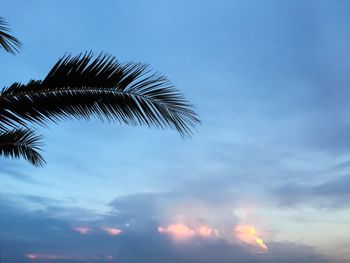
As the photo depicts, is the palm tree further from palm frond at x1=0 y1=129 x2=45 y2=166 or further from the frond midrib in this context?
palm frond at x1=0 y1=129 x2=45 y2=166

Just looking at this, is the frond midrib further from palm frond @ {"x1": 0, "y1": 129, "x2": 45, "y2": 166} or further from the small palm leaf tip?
palm frond @ {"x1": 0, "y1": 129, "x2": 45, "y2": 166}

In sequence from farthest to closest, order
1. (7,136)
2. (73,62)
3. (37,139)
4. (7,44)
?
(37,139) → (7,136) → (7,44) → (73,62)

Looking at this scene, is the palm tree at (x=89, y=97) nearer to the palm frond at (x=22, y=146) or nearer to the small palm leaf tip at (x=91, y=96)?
the small palm leaf tip at (x=91, y=96)

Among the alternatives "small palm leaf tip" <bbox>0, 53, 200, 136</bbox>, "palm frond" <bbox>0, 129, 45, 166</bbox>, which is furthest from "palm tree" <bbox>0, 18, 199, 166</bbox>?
"palm frond" <bbox>0, 129, 45, 166</bbox>

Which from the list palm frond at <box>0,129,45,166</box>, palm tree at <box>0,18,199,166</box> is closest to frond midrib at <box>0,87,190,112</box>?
palm tree at <box>0,18,199,166</box>

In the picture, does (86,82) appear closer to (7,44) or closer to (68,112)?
(68,112)

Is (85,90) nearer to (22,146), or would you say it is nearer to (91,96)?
(91,96)

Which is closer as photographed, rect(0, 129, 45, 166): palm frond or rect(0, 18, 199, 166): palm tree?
rect(0, 18, 199, 166): palm tree

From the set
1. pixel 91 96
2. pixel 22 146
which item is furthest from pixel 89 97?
pixel 22 146

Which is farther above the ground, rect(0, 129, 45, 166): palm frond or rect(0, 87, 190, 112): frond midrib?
rect(0, 129, 45, 166): palm frond

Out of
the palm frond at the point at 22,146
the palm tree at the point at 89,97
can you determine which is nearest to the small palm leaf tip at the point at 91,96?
the palm tree at the point at 89,97

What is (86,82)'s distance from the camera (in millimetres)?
4703

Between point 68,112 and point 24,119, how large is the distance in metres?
0.48

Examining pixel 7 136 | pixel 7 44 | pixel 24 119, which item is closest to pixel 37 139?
pixel 7 136
